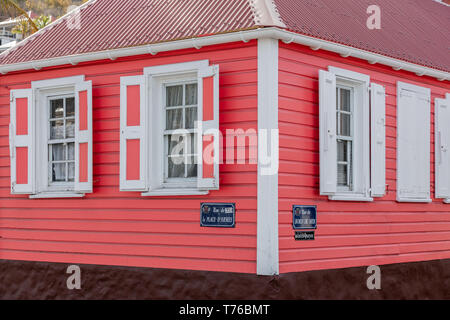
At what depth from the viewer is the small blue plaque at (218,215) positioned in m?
9.34

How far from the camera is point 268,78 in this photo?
919 centimetres

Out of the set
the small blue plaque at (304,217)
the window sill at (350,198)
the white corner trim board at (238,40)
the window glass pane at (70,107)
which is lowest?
the small blue plaque at (304,217)

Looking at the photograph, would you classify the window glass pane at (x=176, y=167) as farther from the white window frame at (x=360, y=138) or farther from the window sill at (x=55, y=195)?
the white window frame at (x=360, y=138)

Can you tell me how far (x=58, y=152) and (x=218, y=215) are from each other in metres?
3.02

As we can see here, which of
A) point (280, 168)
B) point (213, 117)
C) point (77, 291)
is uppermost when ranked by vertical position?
point (213, 117)

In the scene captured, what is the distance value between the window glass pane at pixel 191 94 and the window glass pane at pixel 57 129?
222 cm

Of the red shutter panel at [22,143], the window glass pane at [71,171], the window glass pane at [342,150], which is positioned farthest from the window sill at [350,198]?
the red shutter panel at [22,143]

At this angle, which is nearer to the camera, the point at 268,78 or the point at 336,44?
the point at 268,78

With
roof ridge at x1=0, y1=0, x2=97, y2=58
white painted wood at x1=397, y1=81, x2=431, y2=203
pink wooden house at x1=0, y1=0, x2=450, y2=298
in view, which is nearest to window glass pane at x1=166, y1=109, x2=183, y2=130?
pink wooden house at x1=0, y1=0, x2=450, y2=298

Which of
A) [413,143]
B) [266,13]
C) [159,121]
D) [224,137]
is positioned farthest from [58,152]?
[413,143]

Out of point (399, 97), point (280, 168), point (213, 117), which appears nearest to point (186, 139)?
point (213, 117)

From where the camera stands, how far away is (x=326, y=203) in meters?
9.91

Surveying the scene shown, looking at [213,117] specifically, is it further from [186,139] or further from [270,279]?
[270,279]

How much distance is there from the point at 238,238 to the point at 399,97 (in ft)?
12.0
